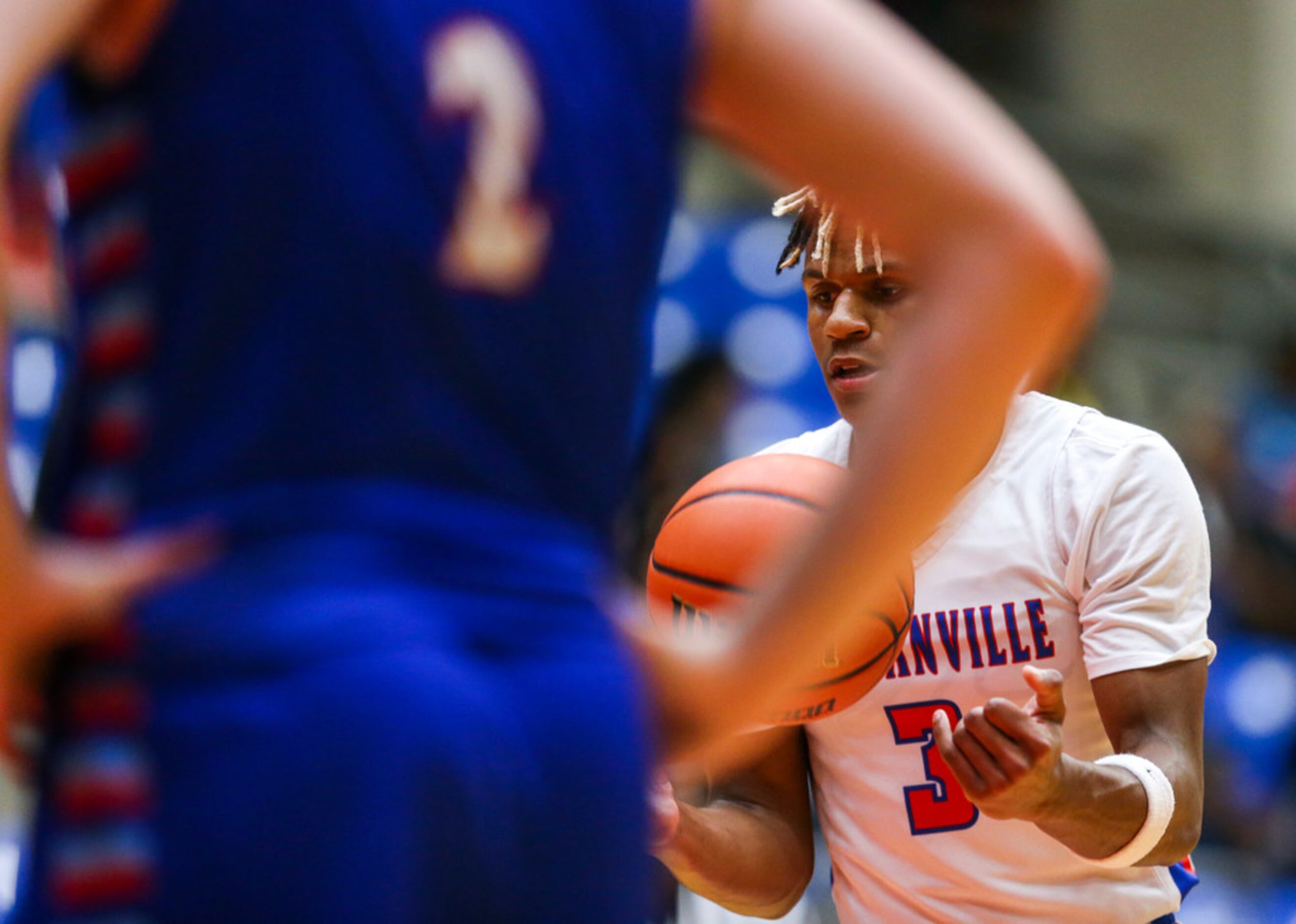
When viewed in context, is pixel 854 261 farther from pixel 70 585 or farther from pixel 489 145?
pixel 70 585

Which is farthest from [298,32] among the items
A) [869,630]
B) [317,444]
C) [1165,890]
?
[1165,890]

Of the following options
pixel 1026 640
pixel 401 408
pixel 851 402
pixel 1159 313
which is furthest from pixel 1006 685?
pixel 1159 313

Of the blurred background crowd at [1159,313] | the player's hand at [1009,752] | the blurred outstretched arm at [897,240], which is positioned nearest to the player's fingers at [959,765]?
the player's hand at [1009,752]

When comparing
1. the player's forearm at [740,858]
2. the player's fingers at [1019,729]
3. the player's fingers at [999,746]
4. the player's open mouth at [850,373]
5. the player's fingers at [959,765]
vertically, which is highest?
the player's open mouth at [850,373]

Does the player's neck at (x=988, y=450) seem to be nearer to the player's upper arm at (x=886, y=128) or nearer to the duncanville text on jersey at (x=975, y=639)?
the duncanville text on jersey at (x=975, y=639)

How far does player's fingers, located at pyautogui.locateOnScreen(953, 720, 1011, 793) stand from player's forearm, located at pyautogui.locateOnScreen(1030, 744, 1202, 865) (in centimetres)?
12

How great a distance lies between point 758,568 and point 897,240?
1.15 metres

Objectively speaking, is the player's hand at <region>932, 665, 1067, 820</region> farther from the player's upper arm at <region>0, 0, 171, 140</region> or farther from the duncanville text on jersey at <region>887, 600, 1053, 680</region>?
the player's upper arm at <region>0, 0, 171, 140</region>

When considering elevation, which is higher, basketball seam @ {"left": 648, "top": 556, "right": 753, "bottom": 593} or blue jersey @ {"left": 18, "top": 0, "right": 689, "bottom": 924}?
blue jersey @ {"left": 18, "top": 0, "right": 689, "bottom": 924}

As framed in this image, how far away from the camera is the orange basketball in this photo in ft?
7.97

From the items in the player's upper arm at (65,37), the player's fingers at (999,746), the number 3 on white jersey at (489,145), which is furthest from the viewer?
the player's fingers at (999,746)

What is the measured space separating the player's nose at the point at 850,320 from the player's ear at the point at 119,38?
1871 millimetres

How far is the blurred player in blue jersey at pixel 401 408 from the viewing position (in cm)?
108

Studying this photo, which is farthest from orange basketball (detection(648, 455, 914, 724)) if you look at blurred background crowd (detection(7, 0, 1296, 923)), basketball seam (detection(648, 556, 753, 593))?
blurred background crowd (detection(7, 0, 1296, 923))
